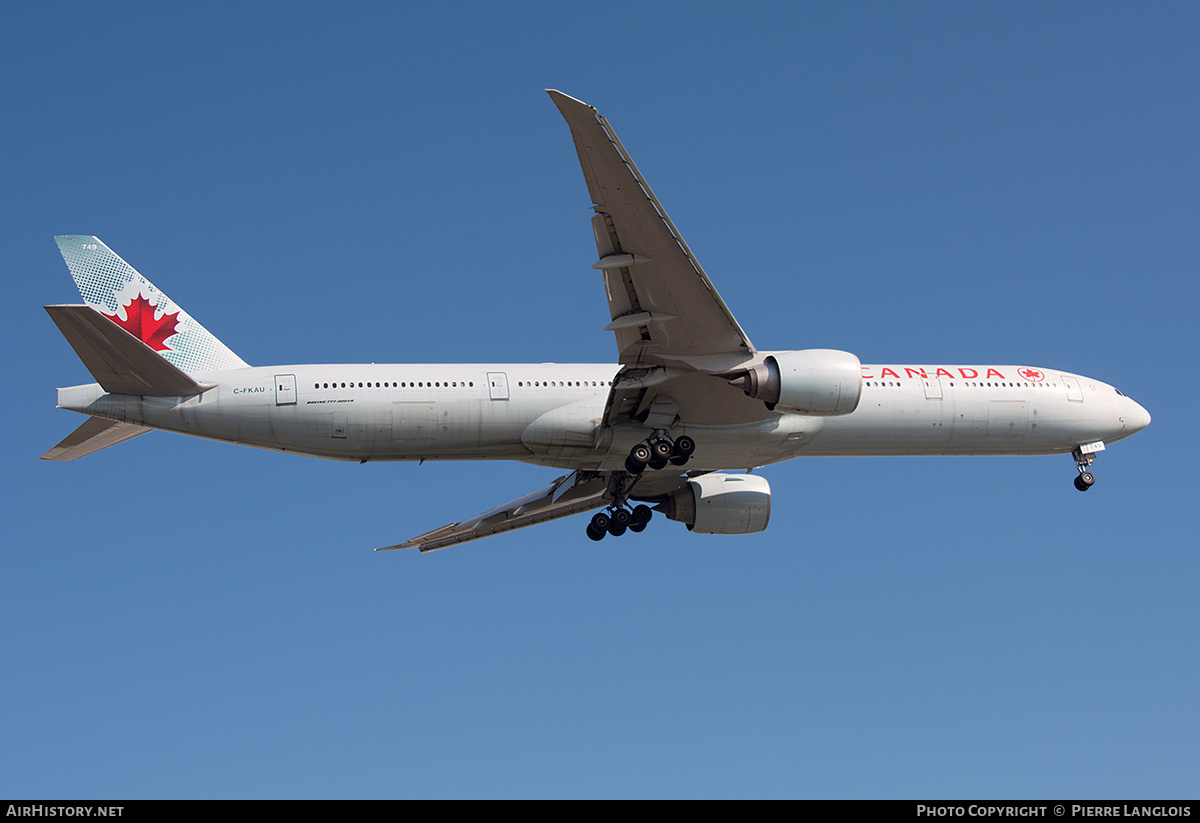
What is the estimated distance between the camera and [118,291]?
28891 millimetres

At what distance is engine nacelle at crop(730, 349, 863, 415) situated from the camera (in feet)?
80.1

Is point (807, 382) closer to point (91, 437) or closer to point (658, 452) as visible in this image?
point (658, 452)

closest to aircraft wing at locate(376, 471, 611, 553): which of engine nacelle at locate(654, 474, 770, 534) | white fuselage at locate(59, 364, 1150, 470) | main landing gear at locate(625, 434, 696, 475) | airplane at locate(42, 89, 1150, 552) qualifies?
airplane at locate(42, 89, 1150, 552)

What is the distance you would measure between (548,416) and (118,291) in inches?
461

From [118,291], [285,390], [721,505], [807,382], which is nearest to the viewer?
[807,382]

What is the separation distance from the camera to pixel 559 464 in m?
28.7

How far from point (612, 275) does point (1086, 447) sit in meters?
15.9

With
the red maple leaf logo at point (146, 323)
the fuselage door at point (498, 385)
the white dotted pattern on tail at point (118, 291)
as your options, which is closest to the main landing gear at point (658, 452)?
the fuselage door at point (498, 385)

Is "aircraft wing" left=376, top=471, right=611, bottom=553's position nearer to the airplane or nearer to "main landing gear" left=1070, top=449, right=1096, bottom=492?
the airplane

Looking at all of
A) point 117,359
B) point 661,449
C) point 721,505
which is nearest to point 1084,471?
point 721,505

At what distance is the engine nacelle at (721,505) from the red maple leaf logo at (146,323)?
14.1 m

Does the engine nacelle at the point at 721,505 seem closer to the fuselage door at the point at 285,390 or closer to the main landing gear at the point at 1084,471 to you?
the main landing gear at the point at 1084,471

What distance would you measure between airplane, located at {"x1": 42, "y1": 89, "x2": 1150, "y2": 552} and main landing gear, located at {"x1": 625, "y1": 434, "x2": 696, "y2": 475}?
5cm
